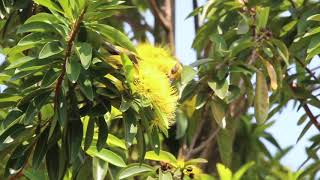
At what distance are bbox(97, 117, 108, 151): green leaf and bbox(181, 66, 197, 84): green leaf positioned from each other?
0.28 meters

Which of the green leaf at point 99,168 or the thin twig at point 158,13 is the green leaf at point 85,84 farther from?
the thin twig at point 158,13

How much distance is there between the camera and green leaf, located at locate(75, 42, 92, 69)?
134cm

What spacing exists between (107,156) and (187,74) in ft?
0.89

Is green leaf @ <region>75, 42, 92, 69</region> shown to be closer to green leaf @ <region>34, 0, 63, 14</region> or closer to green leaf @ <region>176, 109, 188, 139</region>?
green leaf @ <region>34, 0, 63, 14</region>

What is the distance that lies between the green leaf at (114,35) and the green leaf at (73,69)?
0.08 meters

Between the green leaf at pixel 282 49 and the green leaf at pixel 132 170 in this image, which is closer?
the green leaf at pixel 132 170

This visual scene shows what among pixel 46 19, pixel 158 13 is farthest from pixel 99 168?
pixel 158 13

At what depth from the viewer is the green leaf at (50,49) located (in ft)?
4.46

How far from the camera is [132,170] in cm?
167

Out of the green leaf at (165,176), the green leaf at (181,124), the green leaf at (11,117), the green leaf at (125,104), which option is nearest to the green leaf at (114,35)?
the green leaf at (125,104)

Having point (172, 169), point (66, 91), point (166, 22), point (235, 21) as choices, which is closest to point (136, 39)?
point (166, 22)

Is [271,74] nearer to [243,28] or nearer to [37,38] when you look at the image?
[243,28]

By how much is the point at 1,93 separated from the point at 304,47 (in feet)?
2.73

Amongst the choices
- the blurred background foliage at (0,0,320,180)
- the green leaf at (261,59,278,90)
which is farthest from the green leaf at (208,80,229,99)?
the green leaf at (261,59,278,90)
